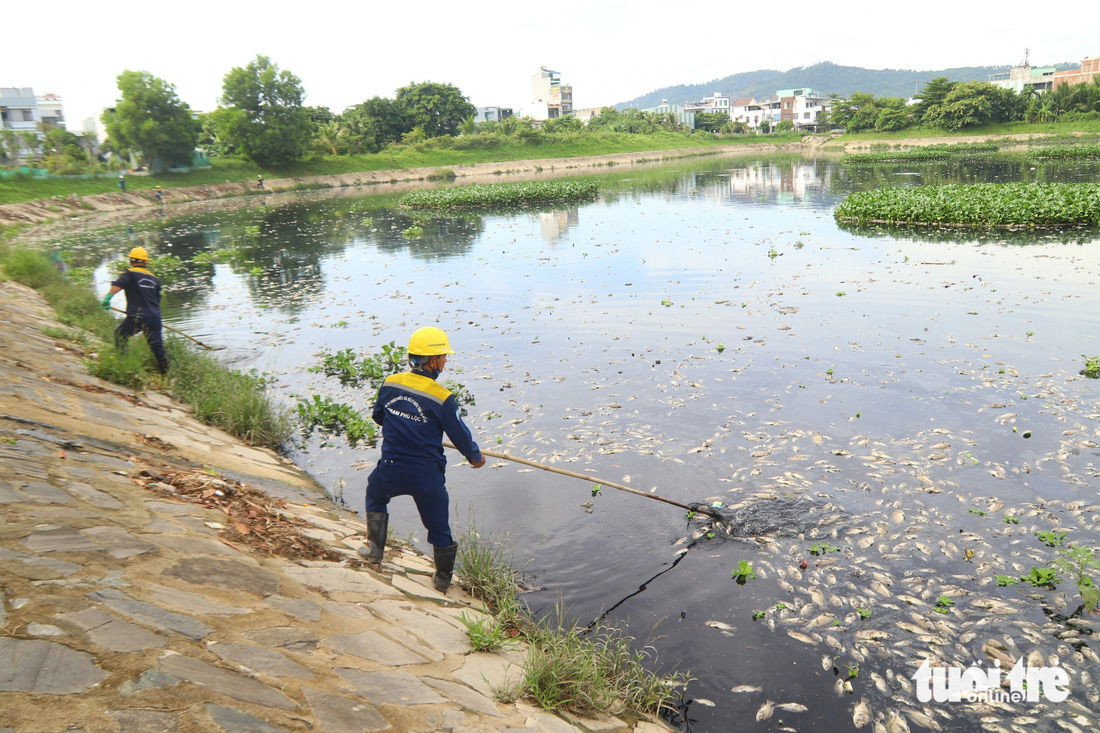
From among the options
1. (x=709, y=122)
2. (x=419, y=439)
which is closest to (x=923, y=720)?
(x=419, y=439)

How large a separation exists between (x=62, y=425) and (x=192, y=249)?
30252 millimetres

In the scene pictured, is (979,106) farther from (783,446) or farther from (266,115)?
(783,446)

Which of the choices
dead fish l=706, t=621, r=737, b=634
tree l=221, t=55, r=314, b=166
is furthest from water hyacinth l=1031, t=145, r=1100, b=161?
tree l=221, t=55, r=314, b=166

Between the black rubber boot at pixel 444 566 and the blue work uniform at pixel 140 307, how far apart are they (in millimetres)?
8114

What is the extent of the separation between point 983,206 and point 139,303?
3044 cm

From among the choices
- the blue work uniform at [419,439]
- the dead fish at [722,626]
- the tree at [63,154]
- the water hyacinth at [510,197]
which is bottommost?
the dead fish at [722,626]

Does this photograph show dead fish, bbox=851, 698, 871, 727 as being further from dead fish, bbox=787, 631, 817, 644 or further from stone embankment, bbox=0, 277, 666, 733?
stone embankment, bbox=0, 277, 666, 733

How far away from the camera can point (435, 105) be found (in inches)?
4341

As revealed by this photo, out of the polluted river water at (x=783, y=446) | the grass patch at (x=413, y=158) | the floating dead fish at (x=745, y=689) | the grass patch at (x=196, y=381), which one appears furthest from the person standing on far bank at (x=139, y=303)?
the grass patch at (x=413, y=158)

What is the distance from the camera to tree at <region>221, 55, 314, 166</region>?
7669 centimetres

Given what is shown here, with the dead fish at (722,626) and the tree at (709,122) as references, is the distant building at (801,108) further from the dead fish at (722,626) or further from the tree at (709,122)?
the dead fish at (722,626)

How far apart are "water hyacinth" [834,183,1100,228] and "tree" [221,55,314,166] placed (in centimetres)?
6750

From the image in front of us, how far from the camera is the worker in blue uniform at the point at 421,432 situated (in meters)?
5.89

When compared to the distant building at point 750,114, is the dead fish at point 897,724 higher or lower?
lower
